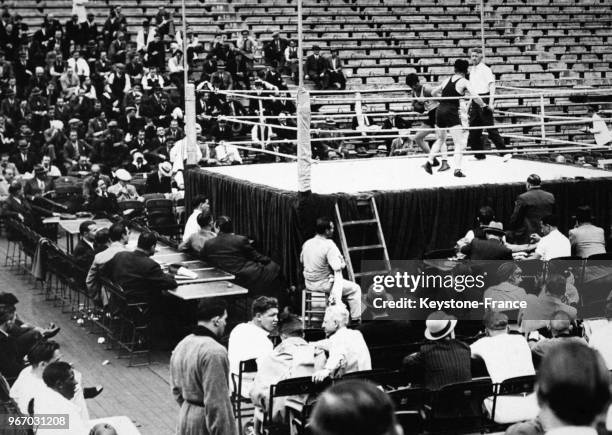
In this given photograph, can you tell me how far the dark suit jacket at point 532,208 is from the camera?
10.1 meters

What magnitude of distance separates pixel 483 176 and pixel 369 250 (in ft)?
7.40

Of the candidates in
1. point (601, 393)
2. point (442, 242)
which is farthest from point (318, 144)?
point (601, 393)

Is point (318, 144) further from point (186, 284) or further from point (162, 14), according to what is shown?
point (186, 284)

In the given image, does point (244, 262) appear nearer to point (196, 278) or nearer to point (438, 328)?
point (196, 278)

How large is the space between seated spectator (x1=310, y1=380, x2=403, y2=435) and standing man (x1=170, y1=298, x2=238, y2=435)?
2.81m

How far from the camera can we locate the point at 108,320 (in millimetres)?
10180

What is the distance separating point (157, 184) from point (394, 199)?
5.63m

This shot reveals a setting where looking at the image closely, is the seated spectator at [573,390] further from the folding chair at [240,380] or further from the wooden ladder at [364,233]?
the wooden ladder at [364,233]

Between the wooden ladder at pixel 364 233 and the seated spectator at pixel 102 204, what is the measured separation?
13.5ft

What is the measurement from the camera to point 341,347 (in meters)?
6.11

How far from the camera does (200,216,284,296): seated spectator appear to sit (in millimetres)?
9719

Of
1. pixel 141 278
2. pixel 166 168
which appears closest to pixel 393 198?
pixel 141 278

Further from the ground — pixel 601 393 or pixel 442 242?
pixel 601 393

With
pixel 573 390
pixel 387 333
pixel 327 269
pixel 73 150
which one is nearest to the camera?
pixel 573 390
